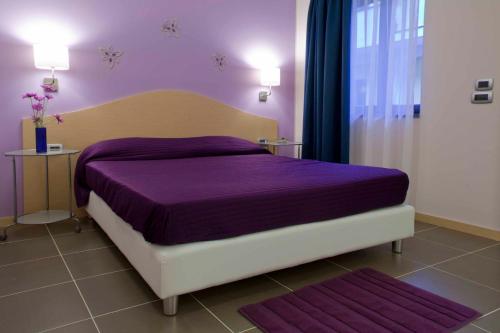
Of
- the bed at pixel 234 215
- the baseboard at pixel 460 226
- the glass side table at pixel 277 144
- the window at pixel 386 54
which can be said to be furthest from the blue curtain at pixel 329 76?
the bed at pixel 234 215

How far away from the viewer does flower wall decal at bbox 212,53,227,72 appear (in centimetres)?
381

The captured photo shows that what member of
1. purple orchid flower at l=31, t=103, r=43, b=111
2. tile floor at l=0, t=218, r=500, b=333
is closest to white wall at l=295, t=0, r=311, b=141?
tile floor at l=0, t=218, r=500, b=333

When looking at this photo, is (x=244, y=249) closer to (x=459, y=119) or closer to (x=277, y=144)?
(x=459, y=119)

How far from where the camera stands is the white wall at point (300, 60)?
4.27 meters

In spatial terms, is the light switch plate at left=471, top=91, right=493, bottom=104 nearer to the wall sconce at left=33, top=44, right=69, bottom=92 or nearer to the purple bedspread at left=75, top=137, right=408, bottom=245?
the purple bedspread at left=75, top=137, right=408, bottom=245

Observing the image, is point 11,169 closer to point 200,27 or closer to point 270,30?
point 200,27

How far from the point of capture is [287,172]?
2.44m

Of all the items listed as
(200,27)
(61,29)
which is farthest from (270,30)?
Result: (61,29)

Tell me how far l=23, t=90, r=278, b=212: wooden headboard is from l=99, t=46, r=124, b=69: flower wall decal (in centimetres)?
31

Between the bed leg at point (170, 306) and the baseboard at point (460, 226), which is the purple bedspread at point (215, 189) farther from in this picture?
the baseboard at point (460, 226)

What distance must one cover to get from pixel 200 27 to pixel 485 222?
290 centimetres

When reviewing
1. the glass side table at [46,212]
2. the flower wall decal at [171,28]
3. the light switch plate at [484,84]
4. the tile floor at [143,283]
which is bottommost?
the tile floor at [143,283]

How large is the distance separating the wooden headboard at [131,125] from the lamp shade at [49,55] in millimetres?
414

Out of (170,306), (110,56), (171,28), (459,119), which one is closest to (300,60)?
(171,28)
